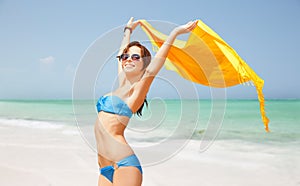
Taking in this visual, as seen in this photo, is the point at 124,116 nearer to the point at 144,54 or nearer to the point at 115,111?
the point at 115,111

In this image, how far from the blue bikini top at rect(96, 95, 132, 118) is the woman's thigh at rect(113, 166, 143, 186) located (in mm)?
393

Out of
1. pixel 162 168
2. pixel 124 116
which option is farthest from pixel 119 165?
pixel 162 168

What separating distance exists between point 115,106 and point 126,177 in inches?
19.9

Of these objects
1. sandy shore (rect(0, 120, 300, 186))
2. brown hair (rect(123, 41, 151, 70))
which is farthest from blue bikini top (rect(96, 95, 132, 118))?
sandy shore (rect(0, 120, 300, 186))

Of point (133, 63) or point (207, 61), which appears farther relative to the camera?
point (207, 61)

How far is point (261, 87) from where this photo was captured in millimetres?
2762

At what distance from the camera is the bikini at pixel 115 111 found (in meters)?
2.28

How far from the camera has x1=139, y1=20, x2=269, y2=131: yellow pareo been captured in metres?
2.82

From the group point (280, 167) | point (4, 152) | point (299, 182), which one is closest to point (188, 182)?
point (299, 182)

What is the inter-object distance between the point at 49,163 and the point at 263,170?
4.28 m

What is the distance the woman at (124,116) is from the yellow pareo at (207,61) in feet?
1.82

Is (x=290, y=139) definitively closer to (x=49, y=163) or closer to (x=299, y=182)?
(x=299, y=182)

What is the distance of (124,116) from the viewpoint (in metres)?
2.37

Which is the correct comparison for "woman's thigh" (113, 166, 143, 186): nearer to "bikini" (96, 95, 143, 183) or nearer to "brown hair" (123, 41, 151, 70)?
"bikini" (96, 95, 143, 183)
